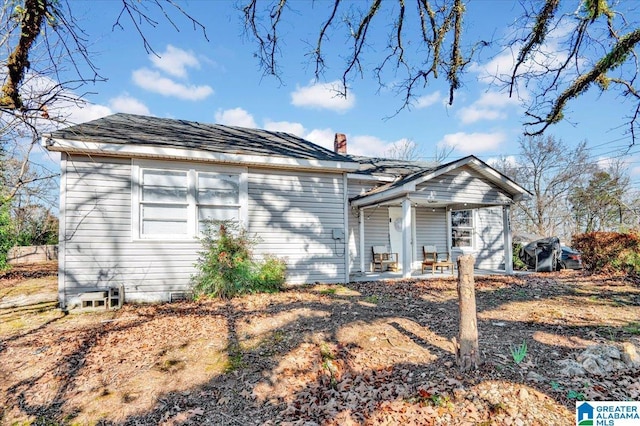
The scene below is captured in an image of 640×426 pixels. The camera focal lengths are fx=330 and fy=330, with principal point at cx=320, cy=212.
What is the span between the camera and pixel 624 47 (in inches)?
214

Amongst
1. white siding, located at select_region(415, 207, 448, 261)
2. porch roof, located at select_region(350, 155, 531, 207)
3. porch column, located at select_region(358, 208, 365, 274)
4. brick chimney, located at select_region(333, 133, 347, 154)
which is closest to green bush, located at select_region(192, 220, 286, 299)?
porch roof, located at select_region(350, 155, 531, 207)

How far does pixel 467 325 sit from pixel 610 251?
33.3ft

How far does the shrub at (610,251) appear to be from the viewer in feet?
32.9

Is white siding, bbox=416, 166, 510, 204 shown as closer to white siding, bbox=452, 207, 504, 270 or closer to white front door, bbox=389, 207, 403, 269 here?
white front door, bbox=389, 207, 403, 269

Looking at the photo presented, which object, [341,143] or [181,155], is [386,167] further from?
[181,155]

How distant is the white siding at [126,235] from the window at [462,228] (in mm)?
7383

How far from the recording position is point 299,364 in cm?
409

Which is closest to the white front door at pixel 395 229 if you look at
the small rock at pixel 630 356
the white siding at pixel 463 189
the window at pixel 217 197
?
the white siding at pixel 463 189

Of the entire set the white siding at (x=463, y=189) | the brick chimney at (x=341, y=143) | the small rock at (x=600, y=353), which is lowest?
the small rock at (x=600, y=353)

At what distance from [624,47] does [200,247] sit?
8892 millimetres

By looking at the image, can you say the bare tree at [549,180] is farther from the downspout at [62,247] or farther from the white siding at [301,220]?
the downspout at [62,247]

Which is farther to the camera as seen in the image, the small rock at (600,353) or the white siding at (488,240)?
the white siding at (488,240)

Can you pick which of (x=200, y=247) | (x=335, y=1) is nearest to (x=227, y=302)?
(x=200, y=247)

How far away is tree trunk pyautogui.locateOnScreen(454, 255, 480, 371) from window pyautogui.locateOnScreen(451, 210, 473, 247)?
10060 millimetres
